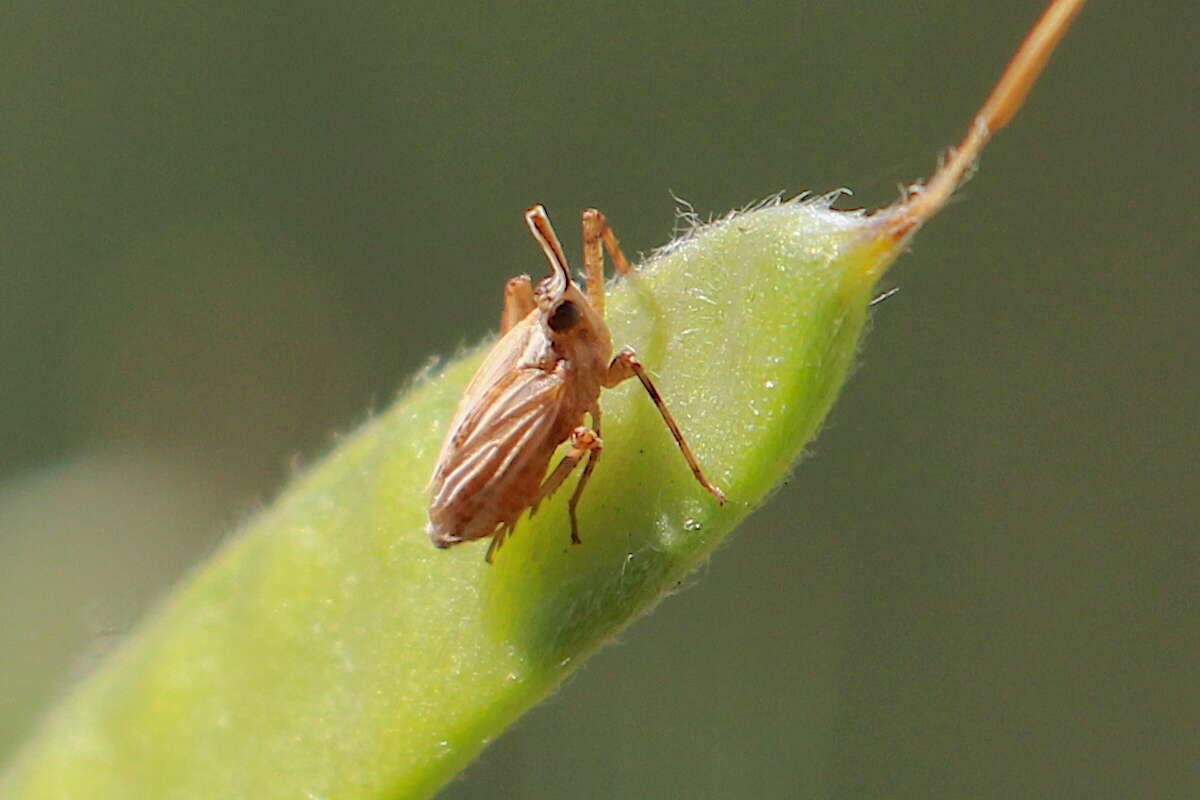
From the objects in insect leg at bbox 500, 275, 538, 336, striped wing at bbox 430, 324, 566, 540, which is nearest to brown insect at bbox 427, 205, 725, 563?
striped wing at bbox 430, 324, 566, 540

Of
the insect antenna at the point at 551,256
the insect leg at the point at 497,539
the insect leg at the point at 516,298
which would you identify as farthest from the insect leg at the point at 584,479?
the insect leg at the point at 516,298

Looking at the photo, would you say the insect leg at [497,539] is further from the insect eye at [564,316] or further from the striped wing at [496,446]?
the insect eye at [564,316]

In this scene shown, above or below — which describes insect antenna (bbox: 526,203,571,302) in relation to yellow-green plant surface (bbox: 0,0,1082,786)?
above

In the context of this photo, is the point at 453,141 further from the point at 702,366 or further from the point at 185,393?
the point at 702,366

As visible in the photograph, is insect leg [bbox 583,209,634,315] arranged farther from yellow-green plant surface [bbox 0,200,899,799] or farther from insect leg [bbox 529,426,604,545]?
insect leg [bbox 529,426,604,545]

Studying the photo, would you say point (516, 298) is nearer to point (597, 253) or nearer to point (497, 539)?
point (597, 253)
